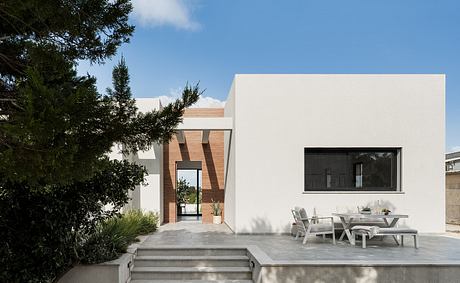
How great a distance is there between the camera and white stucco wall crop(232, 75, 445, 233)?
34.2 feet

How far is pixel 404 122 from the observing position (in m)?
10.6

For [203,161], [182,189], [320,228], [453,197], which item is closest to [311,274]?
[320,228]

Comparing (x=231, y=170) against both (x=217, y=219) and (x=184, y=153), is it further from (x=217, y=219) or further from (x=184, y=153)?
(x=184, y=153)

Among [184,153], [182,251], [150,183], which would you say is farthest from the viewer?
[184,153]

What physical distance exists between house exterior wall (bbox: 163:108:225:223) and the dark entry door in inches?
93.1

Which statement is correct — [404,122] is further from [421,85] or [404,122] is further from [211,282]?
[211,282]

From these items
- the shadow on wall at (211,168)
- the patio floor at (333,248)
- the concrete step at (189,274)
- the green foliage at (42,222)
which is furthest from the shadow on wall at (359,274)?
the shadow on wall at (211,168)

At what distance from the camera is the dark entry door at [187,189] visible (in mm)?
17250

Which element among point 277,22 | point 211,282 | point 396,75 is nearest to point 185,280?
point 211,282

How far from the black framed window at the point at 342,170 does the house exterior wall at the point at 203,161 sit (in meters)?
4.93

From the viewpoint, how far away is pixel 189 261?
729cm

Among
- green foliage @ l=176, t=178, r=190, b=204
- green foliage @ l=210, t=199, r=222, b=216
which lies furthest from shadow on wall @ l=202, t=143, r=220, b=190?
green foliage @ l=176, t=178, r=190, b=204

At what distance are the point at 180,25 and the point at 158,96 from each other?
272cm

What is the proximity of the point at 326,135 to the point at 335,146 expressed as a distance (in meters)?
0.41
